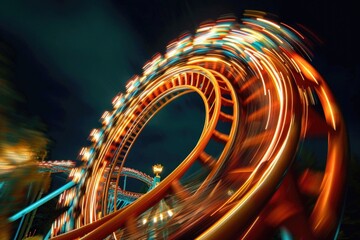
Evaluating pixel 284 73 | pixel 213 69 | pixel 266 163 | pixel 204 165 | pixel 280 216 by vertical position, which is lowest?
pixel 280 216

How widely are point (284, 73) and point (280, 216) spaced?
2.33 metres

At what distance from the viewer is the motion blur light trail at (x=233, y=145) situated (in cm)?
219

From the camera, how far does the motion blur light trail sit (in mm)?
2188

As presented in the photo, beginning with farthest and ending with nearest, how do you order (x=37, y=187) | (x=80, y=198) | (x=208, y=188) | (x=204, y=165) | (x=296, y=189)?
(x=80, y=198) → (x=204, y=165) → (x=208, y=188) → (x=296, y=189) → (x=37, y=187)

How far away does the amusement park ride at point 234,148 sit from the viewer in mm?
2189

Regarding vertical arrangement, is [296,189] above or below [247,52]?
below

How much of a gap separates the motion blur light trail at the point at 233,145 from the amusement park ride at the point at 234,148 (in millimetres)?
13

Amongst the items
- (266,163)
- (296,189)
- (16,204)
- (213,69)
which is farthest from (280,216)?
(213,69)

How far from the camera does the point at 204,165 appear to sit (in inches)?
186

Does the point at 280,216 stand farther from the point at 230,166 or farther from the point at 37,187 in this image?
the point at 37,187

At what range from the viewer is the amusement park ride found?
2.19 m

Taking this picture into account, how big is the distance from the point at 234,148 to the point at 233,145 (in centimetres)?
5

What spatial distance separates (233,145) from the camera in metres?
4.18

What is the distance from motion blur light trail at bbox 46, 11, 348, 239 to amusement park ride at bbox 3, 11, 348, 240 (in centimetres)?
1
